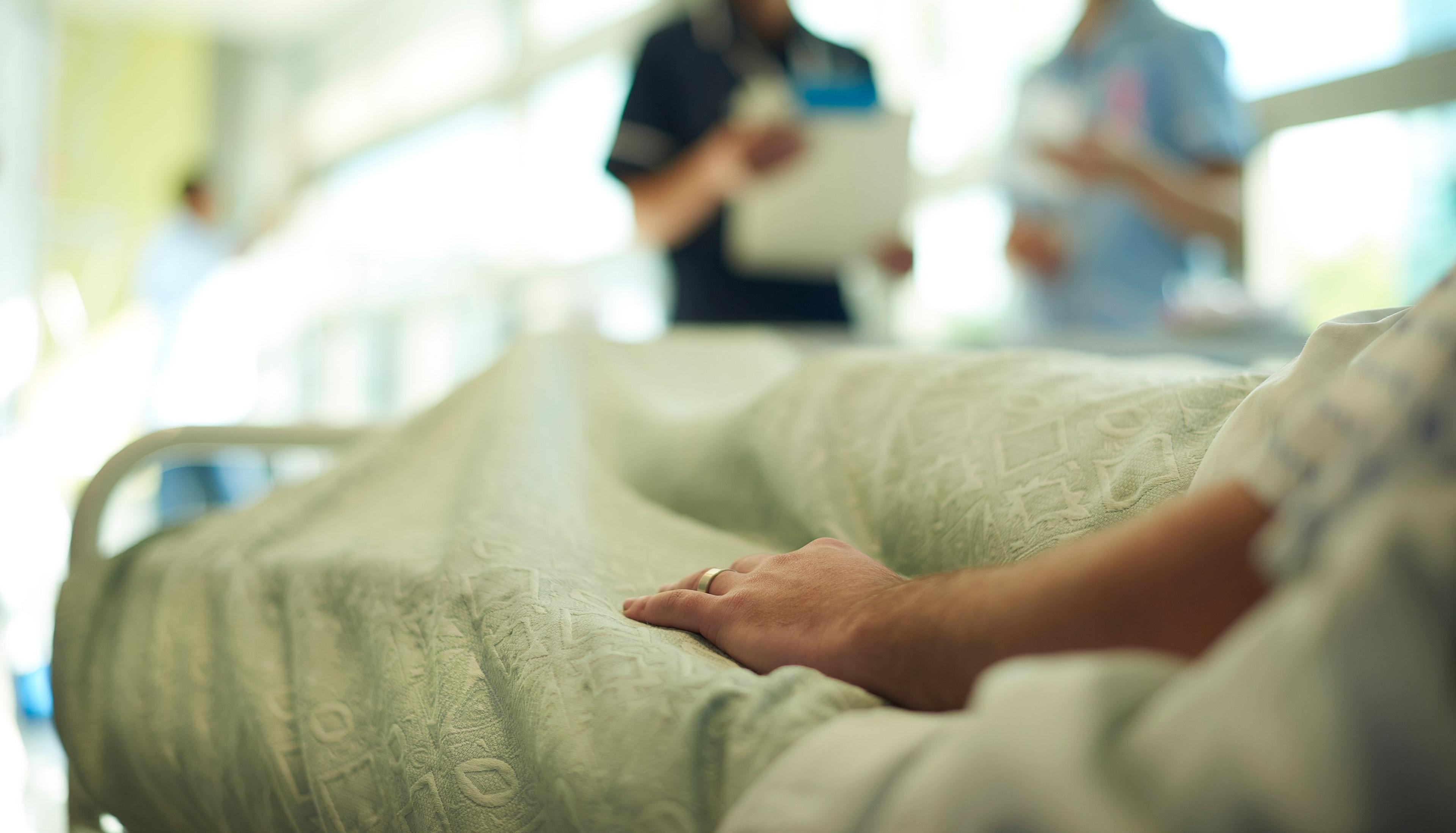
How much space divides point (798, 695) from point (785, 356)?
102cm

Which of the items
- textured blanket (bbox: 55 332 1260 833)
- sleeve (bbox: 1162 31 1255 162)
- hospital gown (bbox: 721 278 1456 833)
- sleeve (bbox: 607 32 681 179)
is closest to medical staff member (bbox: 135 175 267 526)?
sleeve (bbox: 607 32 681 179)

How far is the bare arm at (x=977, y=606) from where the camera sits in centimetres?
38

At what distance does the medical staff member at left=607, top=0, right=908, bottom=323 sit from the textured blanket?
0.76 metres

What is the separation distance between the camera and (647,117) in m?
1.88

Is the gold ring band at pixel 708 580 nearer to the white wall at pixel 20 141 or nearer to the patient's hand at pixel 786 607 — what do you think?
the patient's hand at pixel 786 607

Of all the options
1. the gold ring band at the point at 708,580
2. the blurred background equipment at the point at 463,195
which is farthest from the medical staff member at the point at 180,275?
the gold ring band at the point at 708,580

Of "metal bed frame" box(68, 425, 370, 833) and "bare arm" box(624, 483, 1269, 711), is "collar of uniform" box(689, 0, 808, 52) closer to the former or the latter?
"metal bed frame" box(68, 425, 370, 833)

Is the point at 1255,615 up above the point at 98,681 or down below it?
above

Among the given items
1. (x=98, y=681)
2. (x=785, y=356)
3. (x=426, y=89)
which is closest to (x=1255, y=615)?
(x=98, y=681)

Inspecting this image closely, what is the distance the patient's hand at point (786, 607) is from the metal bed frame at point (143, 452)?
2.24 ft

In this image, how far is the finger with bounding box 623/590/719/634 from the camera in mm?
605

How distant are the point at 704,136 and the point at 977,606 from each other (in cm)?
157

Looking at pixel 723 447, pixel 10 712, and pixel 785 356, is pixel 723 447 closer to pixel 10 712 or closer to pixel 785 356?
pixel 785 356

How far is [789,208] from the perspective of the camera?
5.27 feet
